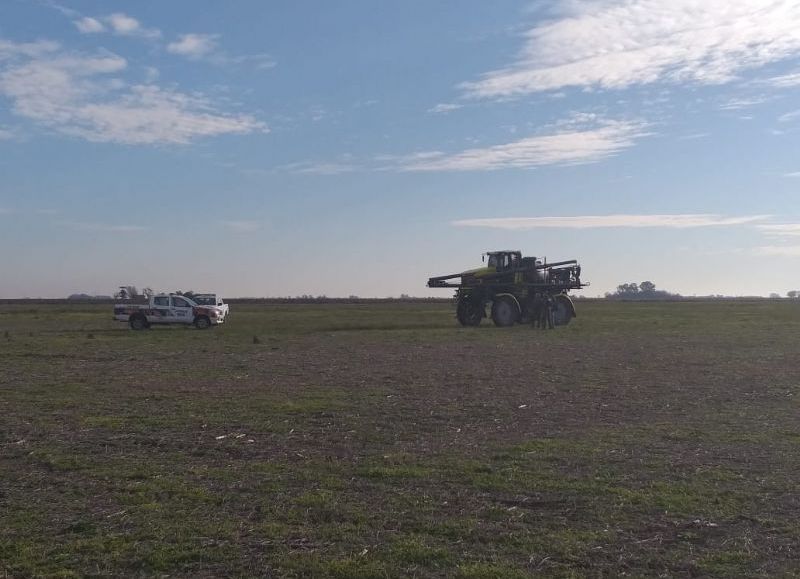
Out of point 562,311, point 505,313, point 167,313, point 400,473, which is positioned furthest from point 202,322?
point 400,473

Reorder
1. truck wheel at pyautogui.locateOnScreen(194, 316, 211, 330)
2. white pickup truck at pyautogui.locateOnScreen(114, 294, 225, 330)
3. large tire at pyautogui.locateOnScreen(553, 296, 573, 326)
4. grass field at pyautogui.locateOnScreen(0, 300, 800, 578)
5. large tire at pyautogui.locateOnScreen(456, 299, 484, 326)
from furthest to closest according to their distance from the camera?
large tire at pyautogui.locateOnScreen(456, 299, 484, 326), large tire at pyautogui.locateOnScreen(553, 296, 573, 326), truck wheel at pyautogui.locateOnScreen(194, 316, 211, 330), white pickup truck at pyautogui.locateOnScreen(114, 294, 225, 330), grass field at pyautogui.locateOnScreen(0, 300, 800, 578)

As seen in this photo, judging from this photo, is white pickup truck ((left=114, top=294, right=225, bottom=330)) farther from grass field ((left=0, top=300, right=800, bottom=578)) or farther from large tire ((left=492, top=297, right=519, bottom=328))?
grass field ((left=0, top=300, right=800, bottom=578))

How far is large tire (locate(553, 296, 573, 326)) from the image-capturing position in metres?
40.4

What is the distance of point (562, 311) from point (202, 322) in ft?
57.3

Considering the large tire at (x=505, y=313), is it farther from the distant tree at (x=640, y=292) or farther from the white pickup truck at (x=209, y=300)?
the distant tree at (x=640, y=292)

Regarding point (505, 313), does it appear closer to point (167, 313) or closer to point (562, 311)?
point (562, 311)

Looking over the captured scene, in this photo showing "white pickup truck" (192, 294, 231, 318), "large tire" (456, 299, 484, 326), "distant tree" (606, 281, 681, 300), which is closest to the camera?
"large tire" (456, 299, 484, 326)

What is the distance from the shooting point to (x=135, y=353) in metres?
24.5

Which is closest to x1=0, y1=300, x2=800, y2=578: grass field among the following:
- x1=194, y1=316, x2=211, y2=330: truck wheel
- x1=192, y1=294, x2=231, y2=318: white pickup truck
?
x1=194, y1=316, x2=211, y2=330: truck wheel

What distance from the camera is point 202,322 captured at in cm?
4034

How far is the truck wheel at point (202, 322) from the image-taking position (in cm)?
→ 4022

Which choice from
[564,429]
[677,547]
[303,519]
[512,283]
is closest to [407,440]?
[564,429]

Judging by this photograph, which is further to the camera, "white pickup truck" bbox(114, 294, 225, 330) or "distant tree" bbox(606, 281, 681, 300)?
"distant tree" bbox(606, 281, 681, 300)

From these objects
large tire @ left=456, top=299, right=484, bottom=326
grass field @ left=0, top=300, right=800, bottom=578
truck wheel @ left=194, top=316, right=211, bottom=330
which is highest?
large tire @ left=456, top=299, right=484, bottom=326
